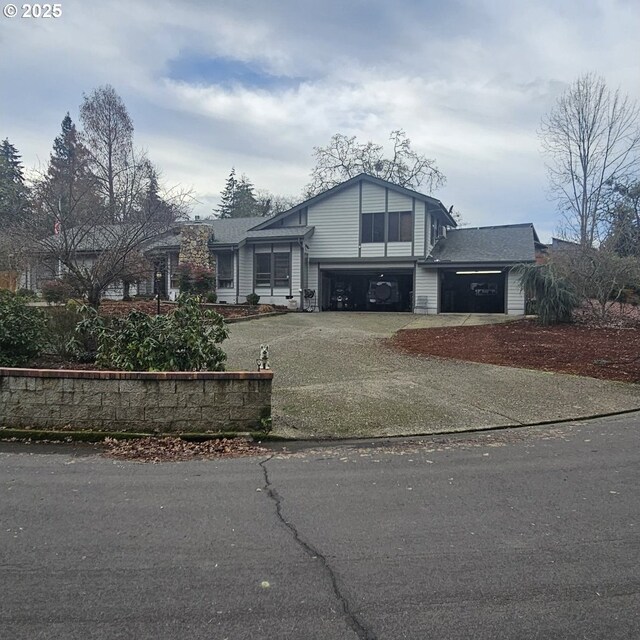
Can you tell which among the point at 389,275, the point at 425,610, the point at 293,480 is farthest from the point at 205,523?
the point at 389,275

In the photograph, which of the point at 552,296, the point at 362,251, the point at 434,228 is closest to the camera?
the point at 552,296

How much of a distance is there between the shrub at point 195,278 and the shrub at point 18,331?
1456 centimetres

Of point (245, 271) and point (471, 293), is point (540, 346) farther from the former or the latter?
point (245, 271)

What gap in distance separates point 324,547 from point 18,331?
22.1 feet

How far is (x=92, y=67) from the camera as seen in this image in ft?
37.0

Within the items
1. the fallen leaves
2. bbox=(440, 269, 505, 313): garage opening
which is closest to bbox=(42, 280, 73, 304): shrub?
the fallen leaves

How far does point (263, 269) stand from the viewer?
79.3 feet

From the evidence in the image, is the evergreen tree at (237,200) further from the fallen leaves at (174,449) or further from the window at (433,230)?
the fallen leaves at (174,449)

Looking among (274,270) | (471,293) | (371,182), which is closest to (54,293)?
(274,270)

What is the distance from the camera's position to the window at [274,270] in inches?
934

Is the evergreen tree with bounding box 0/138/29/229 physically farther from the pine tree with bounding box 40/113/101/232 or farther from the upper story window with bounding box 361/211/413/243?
the upper story window with bounding box 361/211/413/243

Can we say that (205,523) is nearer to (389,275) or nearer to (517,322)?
(517,322)

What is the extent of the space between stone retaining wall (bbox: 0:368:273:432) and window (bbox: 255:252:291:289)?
1801cm

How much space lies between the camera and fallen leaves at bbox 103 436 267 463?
5.06m
